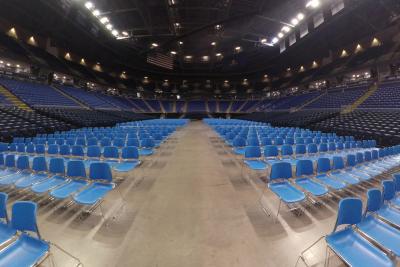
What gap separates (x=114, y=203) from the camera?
11.5ft

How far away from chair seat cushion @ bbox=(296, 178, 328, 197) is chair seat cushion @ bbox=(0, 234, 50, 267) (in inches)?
146


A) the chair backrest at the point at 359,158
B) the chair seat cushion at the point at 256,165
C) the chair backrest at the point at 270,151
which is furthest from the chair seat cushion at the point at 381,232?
the chair backrest at the point at 270,151

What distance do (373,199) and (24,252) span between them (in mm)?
4042

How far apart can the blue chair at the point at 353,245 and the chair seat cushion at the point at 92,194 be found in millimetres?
3184

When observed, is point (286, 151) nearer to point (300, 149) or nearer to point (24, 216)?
point (300, 149)

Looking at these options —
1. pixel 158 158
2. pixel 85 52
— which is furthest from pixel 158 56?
pixel 158 158

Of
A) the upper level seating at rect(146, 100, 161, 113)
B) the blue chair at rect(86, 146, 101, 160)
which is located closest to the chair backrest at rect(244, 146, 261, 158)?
the blue chair at rect(86, 146, 101, 160)

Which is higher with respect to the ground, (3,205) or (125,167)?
(3,205)

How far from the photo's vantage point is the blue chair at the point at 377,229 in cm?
193

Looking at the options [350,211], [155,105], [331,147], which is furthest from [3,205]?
[155,105]

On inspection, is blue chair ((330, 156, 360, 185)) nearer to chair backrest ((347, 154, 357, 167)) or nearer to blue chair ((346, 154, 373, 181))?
blue chair ((346, 154, 373, 181))

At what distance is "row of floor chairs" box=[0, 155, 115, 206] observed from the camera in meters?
3.08

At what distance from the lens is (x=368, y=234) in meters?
2.05

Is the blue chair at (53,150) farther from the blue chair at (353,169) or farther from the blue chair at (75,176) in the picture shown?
the blue chair at (353,169)
